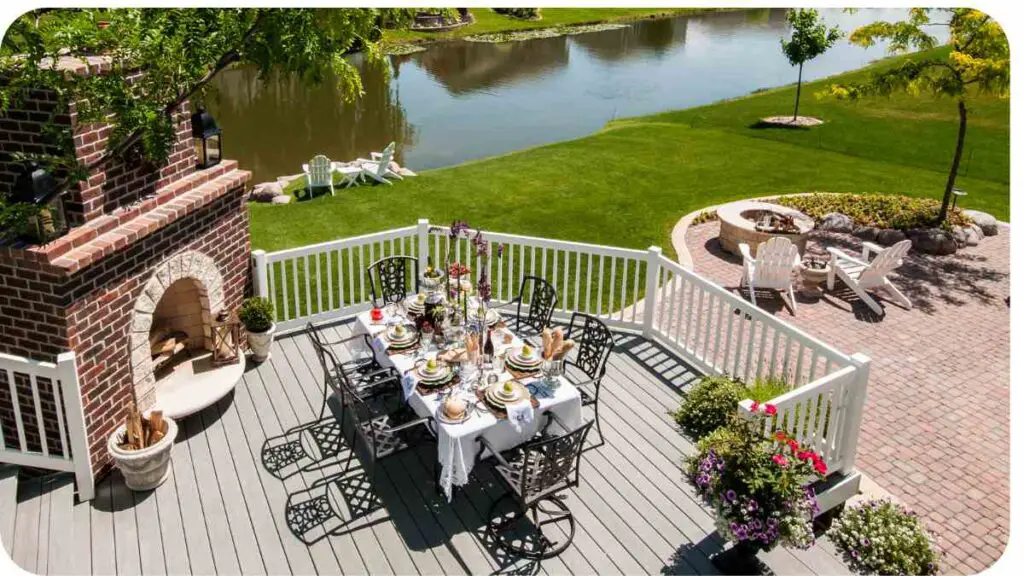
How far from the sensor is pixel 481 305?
711 cm

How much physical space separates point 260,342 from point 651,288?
4.43 metres

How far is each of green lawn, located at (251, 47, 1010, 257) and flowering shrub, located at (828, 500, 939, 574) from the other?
7363 millimetres

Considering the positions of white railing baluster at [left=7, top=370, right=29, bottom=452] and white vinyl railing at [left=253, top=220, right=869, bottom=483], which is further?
white vinyl railing at [left=253, top=220, right=869, bottom=483]

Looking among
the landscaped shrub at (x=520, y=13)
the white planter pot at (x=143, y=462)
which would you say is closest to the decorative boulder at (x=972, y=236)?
the white planter pot at (x=143, y=462)

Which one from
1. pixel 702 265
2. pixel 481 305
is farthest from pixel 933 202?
pixel 481 305

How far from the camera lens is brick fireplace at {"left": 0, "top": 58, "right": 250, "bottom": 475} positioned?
5.77 m

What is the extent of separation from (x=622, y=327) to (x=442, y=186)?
874cm

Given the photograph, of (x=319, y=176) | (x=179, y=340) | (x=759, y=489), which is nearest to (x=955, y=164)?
(x=759, y=489)

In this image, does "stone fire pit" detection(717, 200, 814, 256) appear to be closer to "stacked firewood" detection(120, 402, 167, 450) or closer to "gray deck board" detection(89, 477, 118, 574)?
"stacked firewood" detection(120, 402, 167, 450)

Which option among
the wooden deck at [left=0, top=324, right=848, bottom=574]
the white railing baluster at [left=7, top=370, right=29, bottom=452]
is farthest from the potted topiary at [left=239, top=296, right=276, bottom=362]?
the white railing baluster at [left=7, top=370, right=29, bottom=452]

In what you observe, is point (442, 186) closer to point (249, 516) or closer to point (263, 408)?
point (263, 408)

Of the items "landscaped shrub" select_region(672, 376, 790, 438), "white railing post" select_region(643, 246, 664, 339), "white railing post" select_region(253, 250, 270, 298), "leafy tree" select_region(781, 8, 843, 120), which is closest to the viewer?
"landscaped shrub" select_region(672, 376, 790, 438)

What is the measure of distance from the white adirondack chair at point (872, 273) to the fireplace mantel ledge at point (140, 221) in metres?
8.27

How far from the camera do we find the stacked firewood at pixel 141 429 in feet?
20.3
